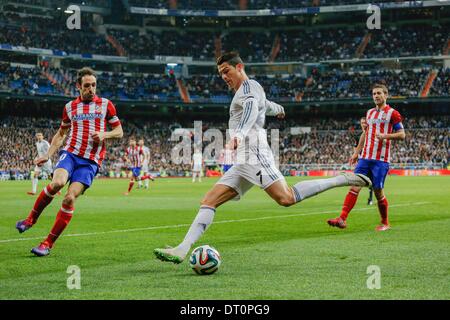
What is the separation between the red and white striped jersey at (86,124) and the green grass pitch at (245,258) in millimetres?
1468

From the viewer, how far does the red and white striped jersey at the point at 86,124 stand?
9.42m

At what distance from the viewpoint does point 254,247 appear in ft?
31.7

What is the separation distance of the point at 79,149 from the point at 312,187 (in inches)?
136

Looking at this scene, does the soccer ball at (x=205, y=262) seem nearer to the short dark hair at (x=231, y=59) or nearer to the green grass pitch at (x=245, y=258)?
the green grass pitch at (x=245, y=258)

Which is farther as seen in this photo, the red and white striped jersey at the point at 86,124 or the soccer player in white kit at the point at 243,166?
the red and white striped jersey at the point at 86,124

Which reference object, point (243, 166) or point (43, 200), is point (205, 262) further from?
point (43, 200)

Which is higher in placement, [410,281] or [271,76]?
[271,76]

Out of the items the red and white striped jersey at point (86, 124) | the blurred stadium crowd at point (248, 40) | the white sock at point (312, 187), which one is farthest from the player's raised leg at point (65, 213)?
the blurred stadium crowd at point (248, 40)

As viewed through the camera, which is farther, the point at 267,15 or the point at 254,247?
the point at 267,15

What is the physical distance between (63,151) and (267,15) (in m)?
67.7

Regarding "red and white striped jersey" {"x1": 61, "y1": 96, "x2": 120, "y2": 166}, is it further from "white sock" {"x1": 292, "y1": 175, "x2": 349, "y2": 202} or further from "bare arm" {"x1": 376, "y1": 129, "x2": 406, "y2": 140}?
"bare arm" {"x1": 376, "y1": 129, "x2": 406, "y2": 140}

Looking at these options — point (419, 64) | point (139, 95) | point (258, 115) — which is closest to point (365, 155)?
point (258, 115)
